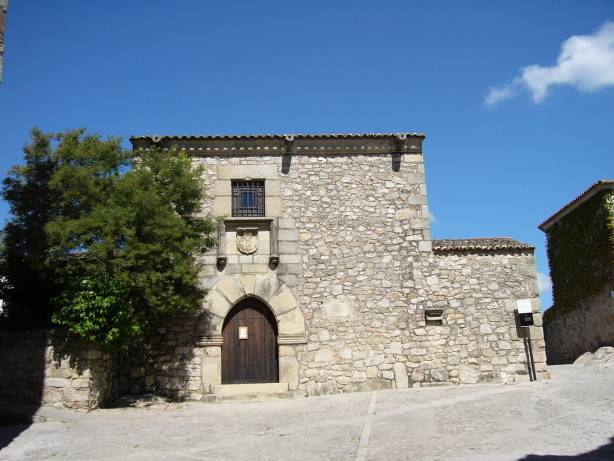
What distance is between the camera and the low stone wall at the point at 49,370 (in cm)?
869

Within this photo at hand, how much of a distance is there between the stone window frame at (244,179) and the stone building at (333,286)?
2cm

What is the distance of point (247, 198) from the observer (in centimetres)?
1144

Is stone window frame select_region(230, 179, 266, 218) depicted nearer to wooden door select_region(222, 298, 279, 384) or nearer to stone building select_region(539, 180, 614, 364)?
wooden door select_region(222, 298, 279, 384)

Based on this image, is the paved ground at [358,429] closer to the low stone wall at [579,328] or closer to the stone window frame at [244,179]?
the stone window frame at [244,179]

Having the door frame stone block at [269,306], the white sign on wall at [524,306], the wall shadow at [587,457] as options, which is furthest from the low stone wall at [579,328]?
the wall shadow at [587,457]

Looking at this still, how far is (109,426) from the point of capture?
776 cm

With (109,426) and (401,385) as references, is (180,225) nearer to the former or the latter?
(109,426)

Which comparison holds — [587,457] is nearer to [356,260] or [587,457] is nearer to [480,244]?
[356,260]

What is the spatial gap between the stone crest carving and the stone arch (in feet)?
1.73

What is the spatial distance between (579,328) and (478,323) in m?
5.93

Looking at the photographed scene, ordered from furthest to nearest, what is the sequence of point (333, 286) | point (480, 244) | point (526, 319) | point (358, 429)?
point (480, 244)
point (333, 286)
point (526, 319)
point (358, 429)

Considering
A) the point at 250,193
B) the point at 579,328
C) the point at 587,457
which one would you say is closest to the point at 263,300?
the point at 250,193

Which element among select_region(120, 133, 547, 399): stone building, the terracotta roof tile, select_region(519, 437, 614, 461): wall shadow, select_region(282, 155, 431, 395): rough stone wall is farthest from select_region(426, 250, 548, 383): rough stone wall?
select_region(519, 437, 614, 461): wall shadow

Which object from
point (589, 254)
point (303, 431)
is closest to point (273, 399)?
point (303, 431)
